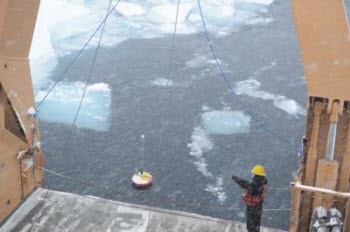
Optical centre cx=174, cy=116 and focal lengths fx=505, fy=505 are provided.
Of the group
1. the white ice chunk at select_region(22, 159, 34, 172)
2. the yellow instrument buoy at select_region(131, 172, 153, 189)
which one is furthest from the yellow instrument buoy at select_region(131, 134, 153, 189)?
the white ice chunk at select_region(22, 159, 34, 172)

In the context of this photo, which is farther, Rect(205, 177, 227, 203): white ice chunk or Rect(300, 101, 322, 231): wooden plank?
Rect(205, 177, 227, 203): white ice chunk

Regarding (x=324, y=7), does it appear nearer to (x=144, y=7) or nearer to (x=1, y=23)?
(x=1, y=23)

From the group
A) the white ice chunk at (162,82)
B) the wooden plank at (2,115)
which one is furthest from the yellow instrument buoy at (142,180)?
the white ice chunk at (162,82)

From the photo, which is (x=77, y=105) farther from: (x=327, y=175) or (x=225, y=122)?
(x=327, y=175)

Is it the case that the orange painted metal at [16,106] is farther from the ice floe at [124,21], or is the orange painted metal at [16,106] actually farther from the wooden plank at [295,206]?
the ice floe at [124,21]

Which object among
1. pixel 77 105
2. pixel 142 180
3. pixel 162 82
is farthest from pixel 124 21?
pixel 142 180

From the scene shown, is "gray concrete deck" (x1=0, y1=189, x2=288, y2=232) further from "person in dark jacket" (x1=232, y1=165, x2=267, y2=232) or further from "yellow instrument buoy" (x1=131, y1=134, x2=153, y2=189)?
"yellow instrument buoy" (x1=131, y1=134, x2=153, y2=189)

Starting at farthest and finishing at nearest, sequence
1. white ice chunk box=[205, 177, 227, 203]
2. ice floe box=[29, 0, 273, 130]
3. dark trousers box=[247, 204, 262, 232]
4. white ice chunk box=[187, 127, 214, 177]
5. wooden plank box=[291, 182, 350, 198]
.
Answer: ice floe box=[29, 0, 273, 130], white ice chunk box=[187, 127, 214, 177], white ice chunk box=[205, 177, 227, 203], dark trousers box=[247, 204, 262, 232], wooden plank box=[291, 182, 350, 198]
